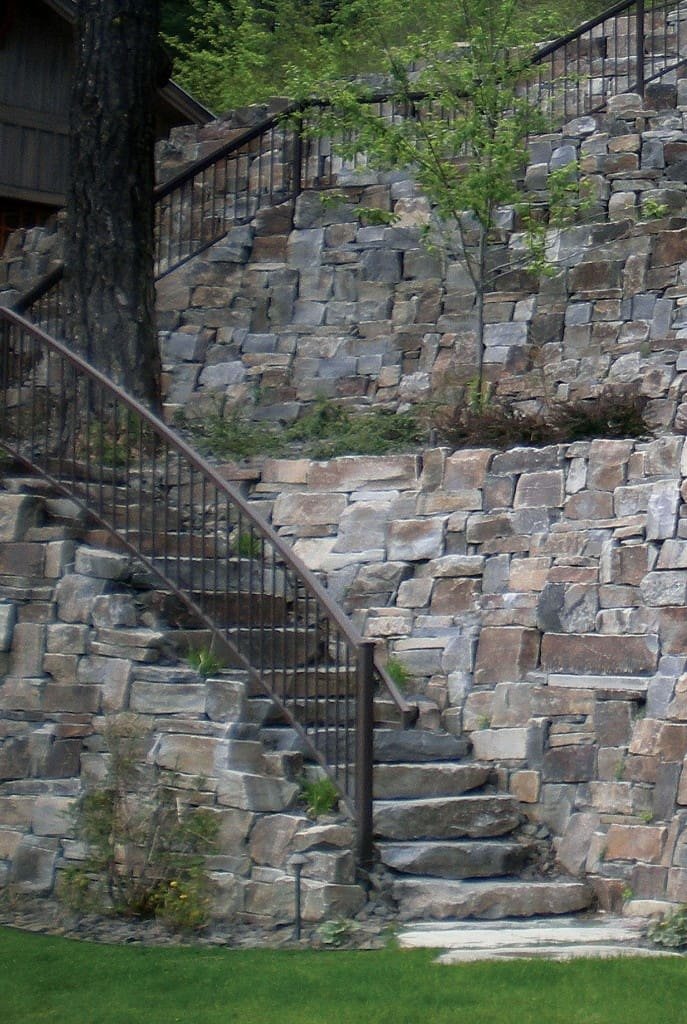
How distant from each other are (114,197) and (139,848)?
6061 mm

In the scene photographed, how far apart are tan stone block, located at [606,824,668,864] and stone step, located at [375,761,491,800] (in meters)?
0.85

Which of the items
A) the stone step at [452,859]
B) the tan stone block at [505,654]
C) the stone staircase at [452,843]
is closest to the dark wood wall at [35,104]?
the tan stone block at [505,654]

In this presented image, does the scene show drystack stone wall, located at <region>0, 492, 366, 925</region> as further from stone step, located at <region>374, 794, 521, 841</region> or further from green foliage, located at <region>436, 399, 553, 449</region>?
green foliage, located at <region>436, 399, 553, 449</region>

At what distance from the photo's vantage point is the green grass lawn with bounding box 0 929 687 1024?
18.4ft

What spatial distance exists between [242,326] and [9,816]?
646 centimetres

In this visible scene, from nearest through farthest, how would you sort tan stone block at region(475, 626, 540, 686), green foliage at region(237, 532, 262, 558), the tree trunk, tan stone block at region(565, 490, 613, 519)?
tan stone block at region(475, 626, 540, 686) < tan stone block at region(565, 490, 613, 519) < green foliage at region(237, 532, 262, 558) < the tree trunk

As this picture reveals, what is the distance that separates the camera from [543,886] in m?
7.40

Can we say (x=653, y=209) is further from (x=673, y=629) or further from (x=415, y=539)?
(x=673, y=629)

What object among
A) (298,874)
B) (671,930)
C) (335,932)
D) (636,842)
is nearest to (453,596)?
(636,842)

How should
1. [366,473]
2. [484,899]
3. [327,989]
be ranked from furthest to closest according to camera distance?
[366,473]
[484,899]
[327,989]

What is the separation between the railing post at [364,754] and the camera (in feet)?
24.0

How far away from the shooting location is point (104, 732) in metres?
8.15

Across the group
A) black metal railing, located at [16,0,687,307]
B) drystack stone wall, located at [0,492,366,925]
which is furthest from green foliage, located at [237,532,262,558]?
black metal railing, located at [16,0,687,307]

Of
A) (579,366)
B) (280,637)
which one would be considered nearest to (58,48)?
(579,366)
